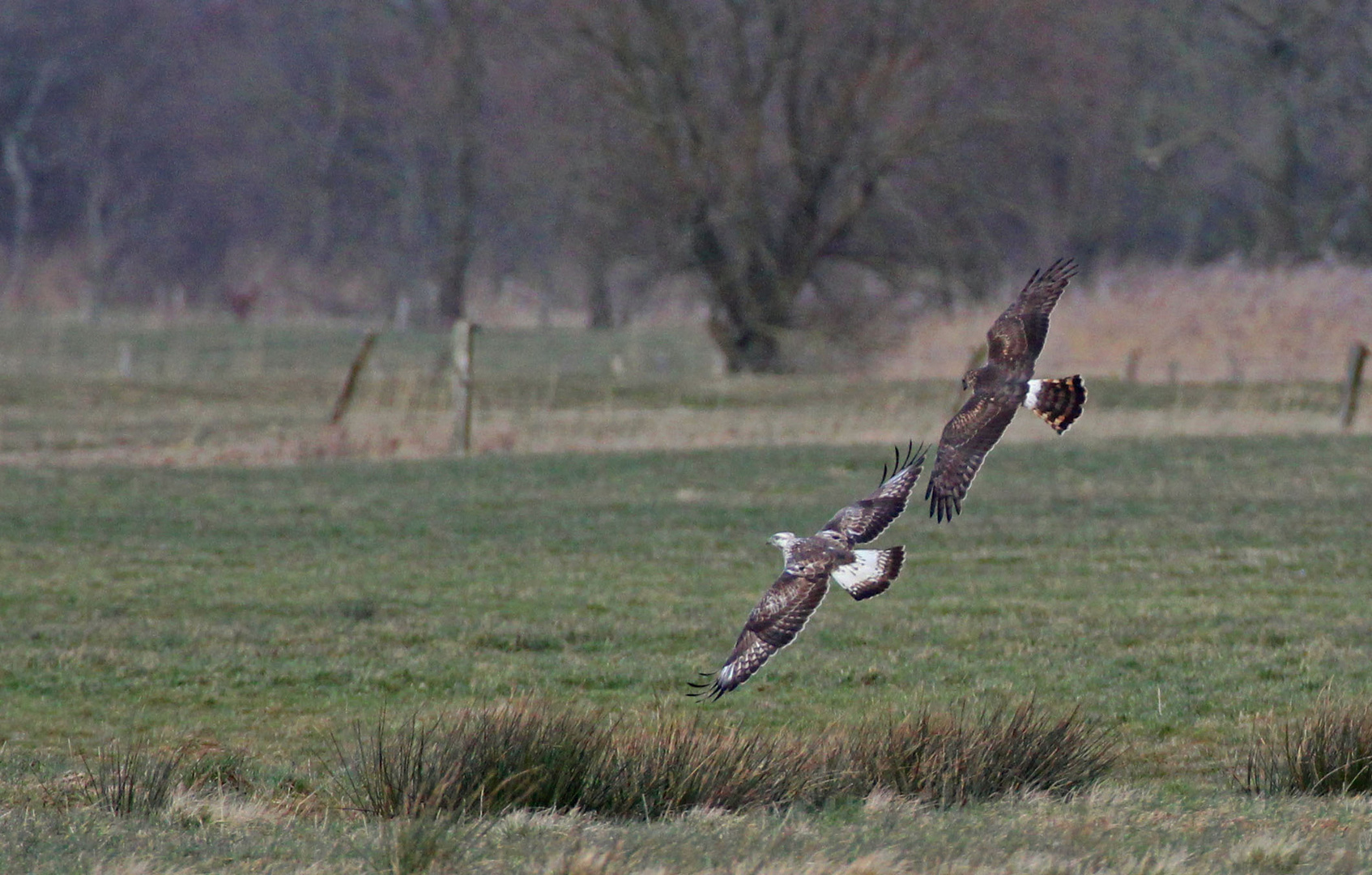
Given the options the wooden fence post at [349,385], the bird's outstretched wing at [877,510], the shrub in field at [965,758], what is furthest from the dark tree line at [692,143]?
the bird's outstretched wing at [877,510]

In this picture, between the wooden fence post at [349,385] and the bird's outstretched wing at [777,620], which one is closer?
the bird's outstretched wing at [777,620]

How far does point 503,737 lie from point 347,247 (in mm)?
66298

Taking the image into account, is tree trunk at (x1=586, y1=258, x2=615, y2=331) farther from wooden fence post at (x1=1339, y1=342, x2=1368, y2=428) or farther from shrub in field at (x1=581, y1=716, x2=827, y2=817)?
shrub in field at (x1=581, y1=716, x2=827, y2=817)

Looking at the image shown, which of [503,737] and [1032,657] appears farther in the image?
[1032,657]

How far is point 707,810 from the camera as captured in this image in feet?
20.6

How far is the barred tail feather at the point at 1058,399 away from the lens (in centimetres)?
500

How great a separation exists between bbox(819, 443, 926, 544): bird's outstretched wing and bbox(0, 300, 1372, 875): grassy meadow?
0.92 meters

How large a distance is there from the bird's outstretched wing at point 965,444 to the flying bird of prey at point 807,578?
0.11 meters

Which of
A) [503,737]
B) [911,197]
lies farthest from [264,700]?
[911,197]

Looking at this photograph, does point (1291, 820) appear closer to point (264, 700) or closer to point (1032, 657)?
point (1032, 657)

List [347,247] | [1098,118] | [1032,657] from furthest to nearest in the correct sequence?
[347,247] → [1098,118] → [1032,657]

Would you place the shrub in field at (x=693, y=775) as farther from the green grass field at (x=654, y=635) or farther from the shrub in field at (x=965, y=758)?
the green grass field at (x=654, y=635)

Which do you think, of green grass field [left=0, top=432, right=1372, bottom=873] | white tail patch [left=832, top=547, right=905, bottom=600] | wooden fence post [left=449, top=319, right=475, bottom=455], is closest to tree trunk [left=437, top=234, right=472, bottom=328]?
wooden fence post [left=449, top=319, right=475, bottom=455]

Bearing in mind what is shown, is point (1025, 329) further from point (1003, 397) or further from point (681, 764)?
point (681, 764)
